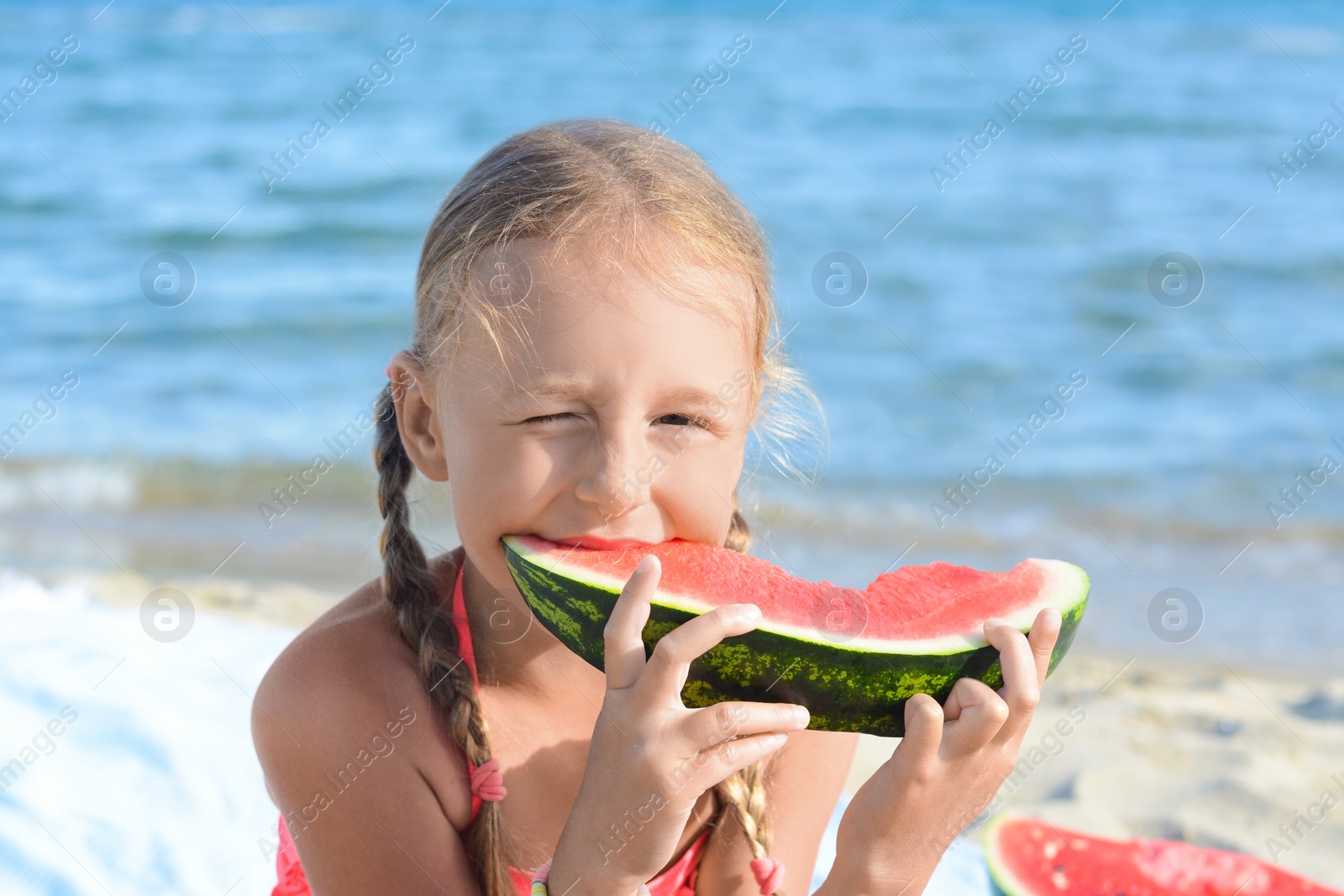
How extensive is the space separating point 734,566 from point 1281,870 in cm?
207

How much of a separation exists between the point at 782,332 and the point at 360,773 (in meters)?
5.75

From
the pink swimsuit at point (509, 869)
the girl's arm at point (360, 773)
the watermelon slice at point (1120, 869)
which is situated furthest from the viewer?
the watermelon slice at point (1120, 869)

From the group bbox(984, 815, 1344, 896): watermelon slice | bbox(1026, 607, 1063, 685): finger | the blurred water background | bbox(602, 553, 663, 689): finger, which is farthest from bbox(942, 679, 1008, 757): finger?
bbox(984, 815, 1344, 896): watermelon slice

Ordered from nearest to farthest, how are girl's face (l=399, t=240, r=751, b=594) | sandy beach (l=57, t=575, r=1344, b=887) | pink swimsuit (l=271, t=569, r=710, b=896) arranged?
girl's face (l=399, t=240, r=751, b=594)
pink swimsuit (l=271, t=569, r=710, b=896)
sandy beach (l=57, t=575, r=1344, b=887)

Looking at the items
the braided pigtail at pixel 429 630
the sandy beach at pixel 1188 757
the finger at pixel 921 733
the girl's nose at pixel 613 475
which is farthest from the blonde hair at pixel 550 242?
the sandy beach at pixel 1188 757

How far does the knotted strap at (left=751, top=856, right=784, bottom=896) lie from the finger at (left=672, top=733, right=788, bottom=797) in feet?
2.82

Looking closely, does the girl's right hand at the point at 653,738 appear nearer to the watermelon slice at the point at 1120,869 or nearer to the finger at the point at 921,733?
the finger at the point at 921,733

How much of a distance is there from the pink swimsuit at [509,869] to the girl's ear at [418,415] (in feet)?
1.26

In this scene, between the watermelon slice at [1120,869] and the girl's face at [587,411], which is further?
the watermelon slice at [1120,869]

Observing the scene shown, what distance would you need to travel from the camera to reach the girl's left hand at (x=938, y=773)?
208 cm

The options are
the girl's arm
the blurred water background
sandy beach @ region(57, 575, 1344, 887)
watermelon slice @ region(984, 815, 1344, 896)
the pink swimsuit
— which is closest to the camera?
the girl's arm

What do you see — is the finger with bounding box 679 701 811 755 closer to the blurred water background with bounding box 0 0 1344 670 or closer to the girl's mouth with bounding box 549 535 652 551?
the girl's mouth with bounding box 549 535 652 551

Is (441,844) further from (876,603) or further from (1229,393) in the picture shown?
(1229,393)

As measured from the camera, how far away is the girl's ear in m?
2.59
